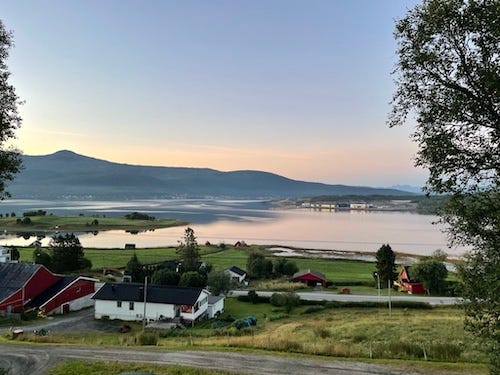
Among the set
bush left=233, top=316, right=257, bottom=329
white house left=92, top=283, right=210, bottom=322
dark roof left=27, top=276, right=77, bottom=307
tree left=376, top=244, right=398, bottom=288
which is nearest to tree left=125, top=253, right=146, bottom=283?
dark roof left=27, top=276, right=77, bottom=307

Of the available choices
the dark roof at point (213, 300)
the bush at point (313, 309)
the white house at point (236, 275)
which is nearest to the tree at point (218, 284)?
the dark roof at point (213, 300)

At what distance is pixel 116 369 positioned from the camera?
51.9 ft

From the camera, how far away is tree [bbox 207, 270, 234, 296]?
4525cm

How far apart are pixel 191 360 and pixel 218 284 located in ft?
93.0

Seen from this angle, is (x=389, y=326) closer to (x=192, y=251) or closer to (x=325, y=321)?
(x=325, y=321)

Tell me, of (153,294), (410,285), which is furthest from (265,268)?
(153,294)

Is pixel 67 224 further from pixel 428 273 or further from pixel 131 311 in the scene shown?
pixel 428 273

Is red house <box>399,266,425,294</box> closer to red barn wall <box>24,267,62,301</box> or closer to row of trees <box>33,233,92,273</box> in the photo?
red barn wall <box>24,267,62,301</box>

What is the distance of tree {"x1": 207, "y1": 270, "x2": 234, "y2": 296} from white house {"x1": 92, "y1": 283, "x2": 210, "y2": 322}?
685 centimetres

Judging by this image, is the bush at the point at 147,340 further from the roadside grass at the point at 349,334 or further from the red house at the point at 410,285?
the red house at the point at 410,285

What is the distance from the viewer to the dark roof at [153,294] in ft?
121

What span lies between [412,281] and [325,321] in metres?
22.2

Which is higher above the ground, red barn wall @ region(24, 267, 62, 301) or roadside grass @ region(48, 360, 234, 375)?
roadside grass @ region(48, 360, 234, 375)

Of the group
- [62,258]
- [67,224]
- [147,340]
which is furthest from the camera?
[67,224]
